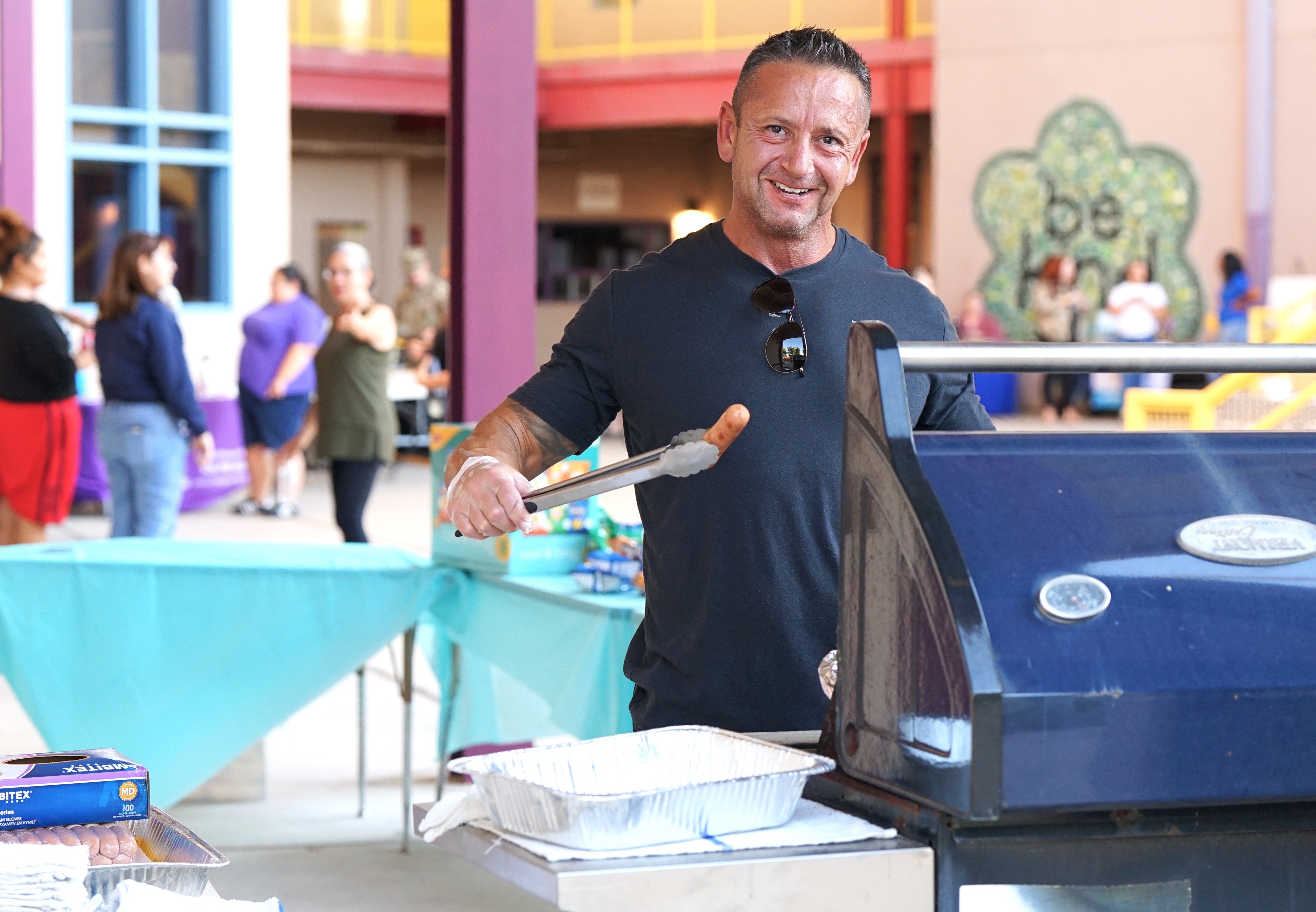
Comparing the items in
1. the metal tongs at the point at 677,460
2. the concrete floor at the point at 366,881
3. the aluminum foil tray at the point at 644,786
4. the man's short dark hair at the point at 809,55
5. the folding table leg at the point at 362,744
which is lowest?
the concrete floor at the point at 366,881

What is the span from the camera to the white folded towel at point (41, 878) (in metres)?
1.54

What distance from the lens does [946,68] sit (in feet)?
55.6

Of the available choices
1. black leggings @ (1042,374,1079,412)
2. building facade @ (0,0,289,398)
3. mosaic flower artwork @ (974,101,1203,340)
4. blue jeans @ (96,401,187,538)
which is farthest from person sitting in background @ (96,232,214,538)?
mosaic flower artwork @ (974,101,1203,340)

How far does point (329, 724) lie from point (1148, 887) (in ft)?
15.6

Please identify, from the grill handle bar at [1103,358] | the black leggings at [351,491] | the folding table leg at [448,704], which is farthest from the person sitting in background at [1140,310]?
the grill handle bar at [1103,358]

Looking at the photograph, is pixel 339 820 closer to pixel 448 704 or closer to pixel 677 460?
pixel 448 704

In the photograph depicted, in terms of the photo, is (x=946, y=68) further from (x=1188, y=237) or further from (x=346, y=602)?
(x=346, y=602)

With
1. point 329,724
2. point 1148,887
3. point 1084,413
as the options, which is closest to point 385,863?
point 329,724

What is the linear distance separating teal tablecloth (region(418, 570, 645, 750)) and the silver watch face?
6.88 feet

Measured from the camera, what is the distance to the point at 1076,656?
1.27 meters

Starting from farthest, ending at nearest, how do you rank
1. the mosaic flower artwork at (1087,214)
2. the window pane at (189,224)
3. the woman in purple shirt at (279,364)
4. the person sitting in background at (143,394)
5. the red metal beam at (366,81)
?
the red metal beam at (366,81)
the mosaic flower artwork at (1087,214)
the window pane at (189,224)
the woman in purple shirt at (279,364)
the person sitting in background at (143,394)

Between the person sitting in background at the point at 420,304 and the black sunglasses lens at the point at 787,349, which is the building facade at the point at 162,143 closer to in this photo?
the person sitting in background at the point at 420,304

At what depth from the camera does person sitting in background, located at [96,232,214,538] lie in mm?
6410

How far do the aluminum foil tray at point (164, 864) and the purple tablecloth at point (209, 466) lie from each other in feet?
26.8
